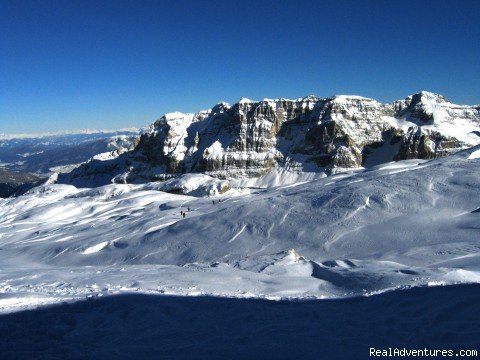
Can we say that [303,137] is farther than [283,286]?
Yes

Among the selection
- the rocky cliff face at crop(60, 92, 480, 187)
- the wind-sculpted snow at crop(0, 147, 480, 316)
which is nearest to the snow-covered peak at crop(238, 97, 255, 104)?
the rocky cliff face at crop(60, 92, 480, 187)

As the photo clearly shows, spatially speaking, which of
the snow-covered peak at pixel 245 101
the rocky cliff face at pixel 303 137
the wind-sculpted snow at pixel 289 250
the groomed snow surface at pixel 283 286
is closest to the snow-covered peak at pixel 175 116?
the rocky cliff face at pixel 303 137

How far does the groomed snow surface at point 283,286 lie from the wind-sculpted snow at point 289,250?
9 cm

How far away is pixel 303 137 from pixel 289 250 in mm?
96401

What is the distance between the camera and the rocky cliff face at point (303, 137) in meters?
106

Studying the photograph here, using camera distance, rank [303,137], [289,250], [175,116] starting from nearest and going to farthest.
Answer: [289,250], [303,137], [175,116]

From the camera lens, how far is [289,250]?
2047cm

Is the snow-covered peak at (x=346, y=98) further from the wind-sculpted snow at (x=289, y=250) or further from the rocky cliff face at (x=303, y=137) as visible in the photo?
the wind-sculpted snow at (x=289, y=250)

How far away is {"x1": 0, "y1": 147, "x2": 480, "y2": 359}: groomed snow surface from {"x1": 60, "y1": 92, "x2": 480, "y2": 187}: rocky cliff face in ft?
253

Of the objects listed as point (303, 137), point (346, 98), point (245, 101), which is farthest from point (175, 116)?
point (346, 98)

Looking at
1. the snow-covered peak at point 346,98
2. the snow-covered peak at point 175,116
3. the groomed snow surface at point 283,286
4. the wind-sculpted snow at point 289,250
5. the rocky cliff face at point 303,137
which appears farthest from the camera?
the snow-covered peak at point 175,116

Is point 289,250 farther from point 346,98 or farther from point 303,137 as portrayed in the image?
point 346,98

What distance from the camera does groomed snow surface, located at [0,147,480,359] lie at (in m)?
10.7

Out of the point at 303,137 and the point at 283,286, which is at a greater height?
the point at 303,137
